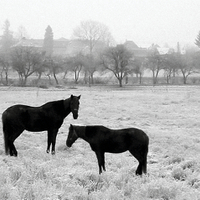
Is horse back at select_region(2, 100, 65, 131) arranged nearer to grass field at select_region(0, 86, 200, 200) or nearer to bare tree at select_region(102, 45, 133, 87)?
grass field at select_region(0, 86, 200, 200)

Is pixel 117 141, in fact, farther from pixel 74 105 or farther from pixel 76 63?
pixel 76 63

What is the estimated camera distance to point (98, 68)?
7981 centimetres

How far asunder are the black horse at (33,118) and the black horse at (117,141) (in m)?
2.11

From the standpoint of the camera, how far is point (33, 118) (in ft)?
29.7

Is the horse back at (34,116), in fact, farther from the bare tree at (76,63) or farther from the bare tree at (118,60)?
the bare tree at (76,63)

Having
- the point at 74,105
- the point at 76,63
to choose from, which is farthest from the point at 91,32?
the point at 74,105

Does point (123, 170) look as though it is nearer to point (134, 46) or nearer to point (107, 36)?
point (107, 36)

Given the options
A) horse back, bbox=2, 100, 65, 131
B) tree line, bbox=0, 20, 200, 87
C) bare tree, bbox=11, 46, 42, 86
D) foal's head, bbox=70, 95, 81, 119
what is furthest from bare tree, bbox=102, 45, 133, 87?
foal's head, bbox=70, 95, 81, 119

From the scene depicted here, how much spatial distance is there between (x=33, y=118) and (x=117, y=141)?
3.43 m

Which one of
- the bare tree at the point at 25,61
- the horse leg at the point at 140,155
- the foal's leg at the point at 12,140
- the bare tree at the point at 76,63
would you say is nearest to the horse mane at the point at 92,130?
the horse leg at the point at 140,155

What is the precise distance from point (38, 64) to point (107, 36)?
171ft

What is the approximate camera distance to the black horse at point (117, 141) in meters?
6.72

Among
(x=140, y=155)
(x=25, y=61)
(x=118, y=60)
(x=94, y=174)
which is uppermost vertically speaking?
(x=118, y=60)

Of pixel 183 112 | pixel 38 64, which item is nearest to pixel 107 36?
pixel 38 64
